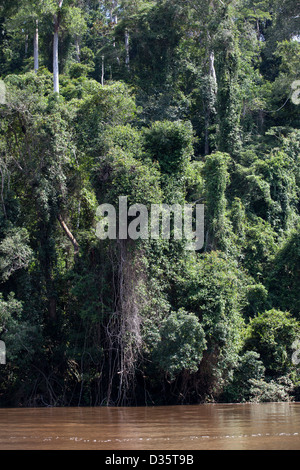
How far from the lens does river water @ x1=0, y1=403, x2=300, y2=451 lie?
341 inches

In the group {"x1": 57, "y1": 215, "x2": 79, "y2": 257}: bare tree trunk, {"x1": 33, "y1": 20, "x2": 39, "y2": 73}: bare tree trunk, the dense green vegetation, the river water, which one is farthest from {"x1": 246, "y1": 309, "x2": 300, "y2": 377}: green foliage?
{"x1": 33, "y1": 20, "x2": 39, "y2": 73}: bare tree trunk

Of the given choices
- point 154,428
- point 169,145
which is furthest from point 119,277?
point 154,428

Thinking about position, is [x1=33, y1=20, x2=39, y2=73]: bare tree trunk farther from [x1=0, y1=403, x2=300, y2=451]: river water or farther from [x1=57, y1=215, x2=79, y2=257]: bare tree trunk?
[x1=0, y1=403, x2=300, y2=451]: river water

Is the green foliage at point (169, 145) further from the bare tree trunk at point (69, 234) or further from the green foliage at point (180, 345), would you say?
the green foliage at point (180, 345)

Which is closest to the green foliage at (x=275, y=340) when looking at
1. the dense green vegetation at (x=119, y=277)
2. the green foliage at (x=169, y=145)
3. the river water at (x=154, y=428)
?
the dense green vegetation at (x=119, y=277)

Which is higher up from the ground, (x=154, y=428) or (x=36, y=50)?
(x=36, y=50)

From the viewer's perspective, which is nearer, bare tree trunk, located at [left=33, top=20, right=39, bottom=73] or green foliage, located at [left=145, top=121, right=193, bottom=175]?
green foliage, located at [left=145, top=121, right=193, bottom=175]

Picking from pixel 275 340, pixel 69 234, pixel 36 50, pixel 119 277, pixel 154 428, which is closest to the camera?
pixel 154 428

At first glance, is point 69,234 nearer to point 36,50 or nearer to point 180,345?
point 180,345

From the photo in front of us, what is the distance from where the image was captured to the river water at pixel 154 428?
28.4 feet

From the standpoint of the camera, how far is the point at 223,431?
32.6 feet

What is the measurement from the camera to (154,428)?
10.5m

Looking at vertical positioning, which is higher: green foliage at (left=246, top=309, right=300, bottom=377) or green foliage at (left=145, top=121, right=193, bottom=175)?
green foliage at (left=145, top=121, right=193, bottom=175)

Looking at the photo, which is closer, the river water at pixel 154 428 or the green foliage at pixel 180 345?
the river water at pixel 154 428
